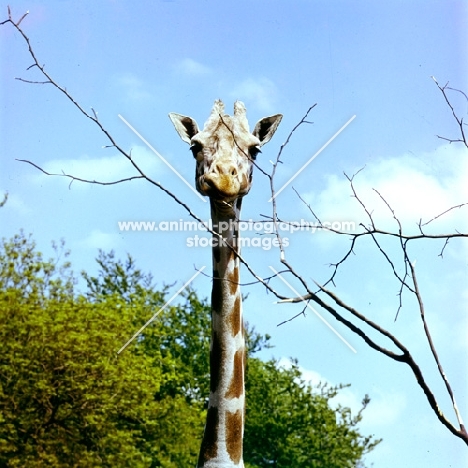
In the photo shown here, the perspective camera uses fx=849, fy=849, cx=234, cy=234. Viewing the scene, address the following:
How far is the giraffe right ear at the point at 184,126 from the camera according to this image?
245 inches

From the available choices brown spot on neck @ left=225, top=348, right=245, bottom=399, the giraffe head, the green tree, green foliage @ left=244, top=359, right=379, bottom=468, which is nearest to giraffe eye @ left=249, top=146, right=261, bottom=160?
the giraffe head

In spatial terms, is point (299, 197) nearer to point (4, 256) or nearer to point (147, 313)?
point (4, 256)

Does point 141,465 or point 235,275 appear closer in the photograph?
point 235,275

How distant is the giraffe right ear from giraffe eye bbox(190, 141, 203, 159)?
43 centimetres

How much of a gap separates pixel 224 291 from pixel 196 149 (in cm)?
98

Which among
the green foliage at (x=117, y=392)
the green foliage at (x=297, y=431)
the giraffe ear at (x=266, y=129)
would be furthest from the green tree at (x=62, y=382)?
the giraffe ear at (x=266, y=129)

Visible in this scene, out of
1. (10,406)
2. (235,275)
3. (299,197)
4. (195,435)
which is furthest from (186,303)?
(299,197)

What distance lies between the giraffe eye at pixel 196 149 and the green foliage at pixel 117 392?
11961mm

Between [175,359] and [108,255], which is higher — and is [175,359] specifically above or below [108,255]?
below

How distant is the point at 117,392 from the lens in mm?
17734

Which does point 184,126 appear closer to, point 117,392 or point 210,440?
point 210,440

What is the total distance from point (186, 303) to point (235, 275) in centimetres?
1826

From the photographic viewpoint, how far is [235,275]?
5785 mm

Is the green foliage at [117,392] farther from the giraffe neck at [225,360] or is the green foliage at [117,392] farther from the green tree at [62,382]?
the giraffe neck at [225,360]
